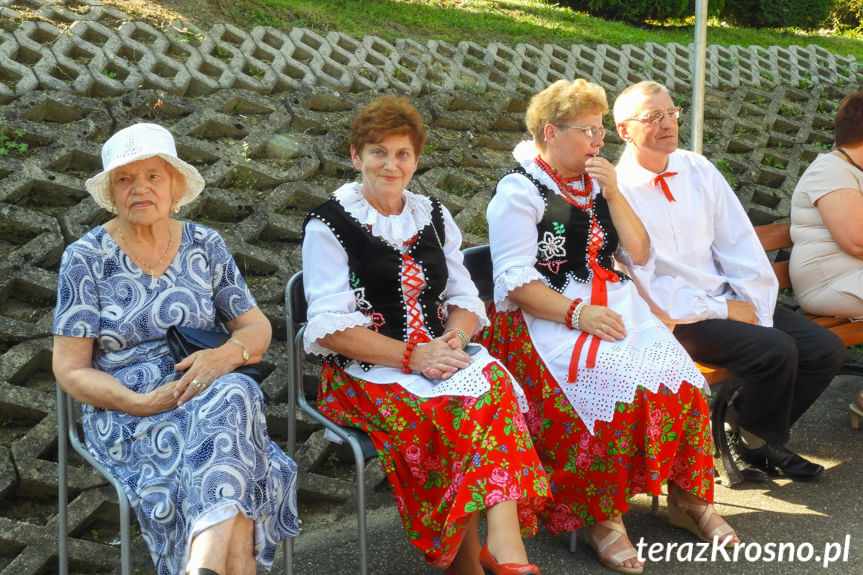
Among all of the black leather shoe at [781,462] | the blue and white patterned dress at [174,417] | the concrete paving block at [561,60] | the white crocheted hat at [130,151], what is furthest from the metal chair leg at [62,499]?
the concrete paving block at [561,60]

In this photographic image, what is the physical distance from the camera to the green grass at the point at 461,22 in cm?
639

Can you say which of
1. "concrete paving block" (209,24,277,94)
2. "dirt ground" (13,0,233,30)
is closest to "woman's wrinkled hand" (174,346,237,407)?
"concrete paving block" (209,24,277,94)

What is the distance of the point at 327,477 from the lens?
12.7 ft

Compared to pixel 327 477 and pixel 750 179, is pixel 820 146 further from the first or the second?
pixel 327 477

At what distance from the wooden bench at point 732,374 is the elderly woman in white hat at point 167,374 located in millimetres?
1928

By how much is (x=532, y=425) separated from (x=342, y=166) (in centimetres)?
199

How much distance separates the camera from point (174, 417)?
2826mm

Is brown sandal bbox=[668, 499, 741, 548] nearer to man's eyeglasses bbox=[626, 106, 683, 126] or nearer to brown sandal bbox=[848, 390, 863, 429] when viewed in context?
brown sandal bbox=[848, 390, 863, 429]

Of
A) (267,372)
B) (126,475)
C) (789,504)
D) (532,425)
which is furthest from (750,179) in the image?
(126,475)

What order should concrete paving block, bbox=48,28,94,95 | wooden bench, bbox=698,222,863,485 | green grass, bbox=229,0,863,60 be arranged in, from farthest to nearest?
green grass, bbox=229,0,863,60, concrete paving block, bbox=48,28,94,95, wooden bench, bbox=698,222,863,485

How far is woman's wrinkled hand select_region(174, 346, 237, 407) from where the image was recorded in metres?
2.85

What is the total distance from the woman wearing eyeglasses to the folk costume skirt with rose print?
15.9 inches

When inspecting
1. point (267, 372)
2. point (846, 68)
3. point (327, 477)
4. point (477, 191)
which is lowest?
point (327, 477)

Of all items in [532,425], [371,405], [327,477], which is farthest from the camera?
[327,477]
